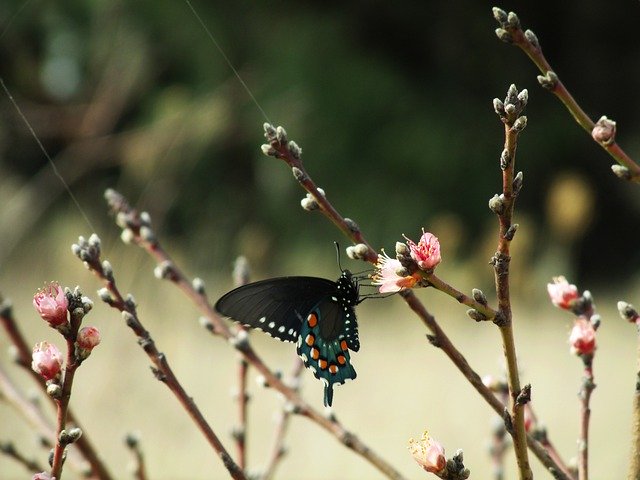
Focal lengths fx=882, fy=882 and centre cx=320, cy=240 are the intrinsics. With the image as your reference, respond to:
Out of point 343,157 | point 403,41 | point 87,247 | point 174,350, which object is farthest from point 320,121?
point 87,247

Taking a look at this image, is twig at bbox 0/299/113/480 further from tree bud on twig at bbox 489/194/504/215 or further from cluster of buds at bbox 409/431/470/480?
tree bud on twig at bbox 489/194/504/215

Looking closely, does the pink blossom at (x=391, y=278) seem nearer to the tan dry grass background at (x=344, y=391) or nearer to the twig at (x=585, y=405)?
the twig at (x=585, y=405)

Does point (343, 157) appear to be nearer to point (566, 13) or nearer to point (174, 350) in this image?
point (566, 13)

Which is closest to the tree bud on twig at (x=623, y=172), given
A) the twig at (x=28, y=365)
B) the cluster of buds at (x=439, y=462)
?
the cluster of buds at (x=439, y=462)

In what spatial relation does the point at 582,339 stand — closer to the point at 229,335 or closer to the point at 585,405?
the point at 585,405

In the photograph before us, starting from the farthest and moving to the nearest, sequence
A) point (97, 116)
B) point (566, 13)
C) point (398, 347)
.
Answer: point (566, 13) → point (97, 116) → point (398, 347)

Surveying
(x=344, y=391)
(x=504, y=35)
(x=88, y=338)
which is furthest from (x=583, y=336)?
(x=344, y=391)
